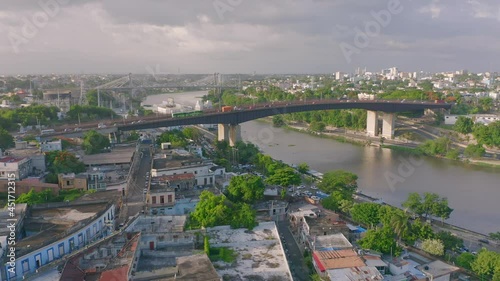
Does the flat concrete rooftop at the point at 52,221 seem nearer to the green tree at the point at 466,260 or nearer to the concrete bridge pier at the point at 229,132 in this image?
the green tree at the point at 466,260

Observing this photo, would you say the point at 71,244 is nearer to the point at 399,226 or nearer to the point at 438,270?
the point at 399,226

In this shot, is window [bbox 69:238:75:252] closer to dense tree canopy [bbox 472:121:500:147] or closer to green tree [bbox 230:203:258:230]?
green tree [bbox 230:203:258:230]

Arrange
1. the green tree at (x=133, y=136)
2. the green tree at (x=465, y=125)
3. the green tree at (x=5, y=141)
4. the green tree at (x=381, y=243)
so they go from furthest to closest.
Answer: the green tree at (x=465, y=125), the green tree at (x=133, y=136), the green tree at (x=5, y=141), the green tree at (x=381, y=243)

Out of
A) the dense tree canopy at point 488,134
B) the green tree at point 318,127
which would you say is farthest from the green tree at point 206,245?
the green tree at point 318,127

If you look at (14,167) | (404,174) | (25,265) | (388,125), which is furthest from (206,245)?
(388,125)

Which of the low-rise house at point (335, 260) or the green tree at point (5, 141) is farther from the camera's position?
the green tree at point (5, 141)
